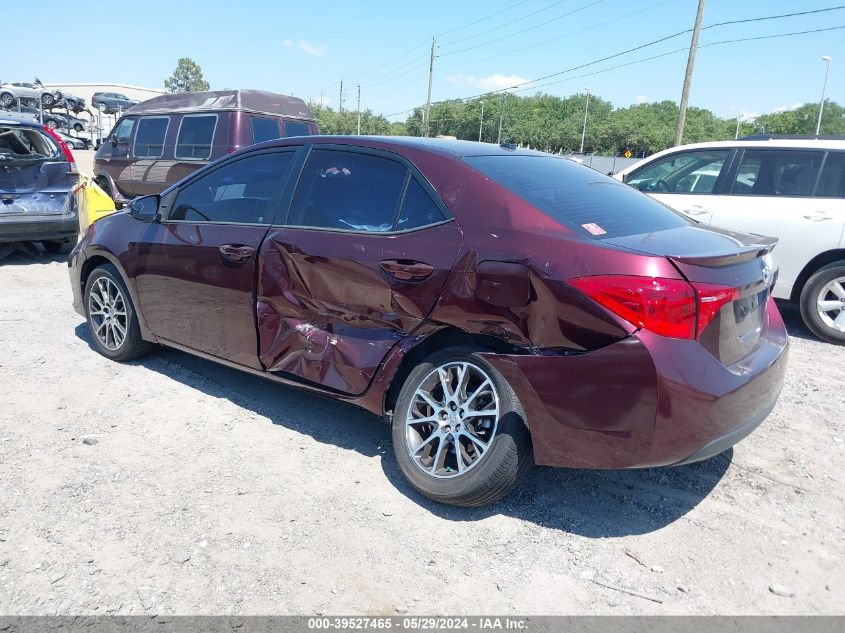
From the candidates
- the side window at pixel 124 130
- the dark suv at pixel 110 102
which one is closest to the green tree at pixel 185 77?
the dark suv at pixel 110 102

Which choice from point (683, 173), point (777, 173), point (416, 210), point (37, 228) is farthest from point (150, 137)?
point (416, 210)

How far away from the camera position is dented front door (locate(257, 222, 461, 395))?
3229 millimetres

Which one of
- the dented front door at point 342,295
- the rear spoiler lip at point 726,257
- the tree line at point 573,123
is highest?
the tree line at point 573,123

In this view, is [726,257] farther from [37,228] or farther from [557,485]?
[37,228]

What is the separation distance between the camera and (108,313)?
507cm

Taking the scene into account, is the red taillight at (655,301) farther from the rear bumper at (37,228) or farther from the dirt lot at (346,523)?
the rear bumper at (37,228)

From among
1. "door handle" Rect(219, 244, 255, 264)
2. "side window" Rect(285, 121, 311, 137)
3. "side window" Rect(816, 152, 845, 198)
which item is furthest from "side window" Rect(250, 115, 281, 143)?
"side window" Rect(816, 152, 845, 198)

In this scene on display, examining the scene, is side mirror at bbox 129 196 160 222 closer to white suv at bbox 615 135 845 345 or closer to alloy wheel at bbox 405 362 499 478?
alloy wheel at bbox 405 362 499 478

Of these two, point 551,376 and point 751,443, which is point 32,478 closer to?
point 551,376

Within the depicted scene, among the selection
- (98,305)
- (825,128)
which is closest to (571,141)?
(825,128)

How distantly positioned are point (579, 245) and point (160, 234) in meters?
3.03

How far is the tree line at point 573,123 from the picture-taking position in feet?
288

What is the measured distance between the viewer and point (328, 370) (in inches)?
141

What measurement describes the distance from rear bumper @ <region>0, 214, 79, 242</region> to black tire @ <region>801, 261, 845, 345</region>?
28.7ft
